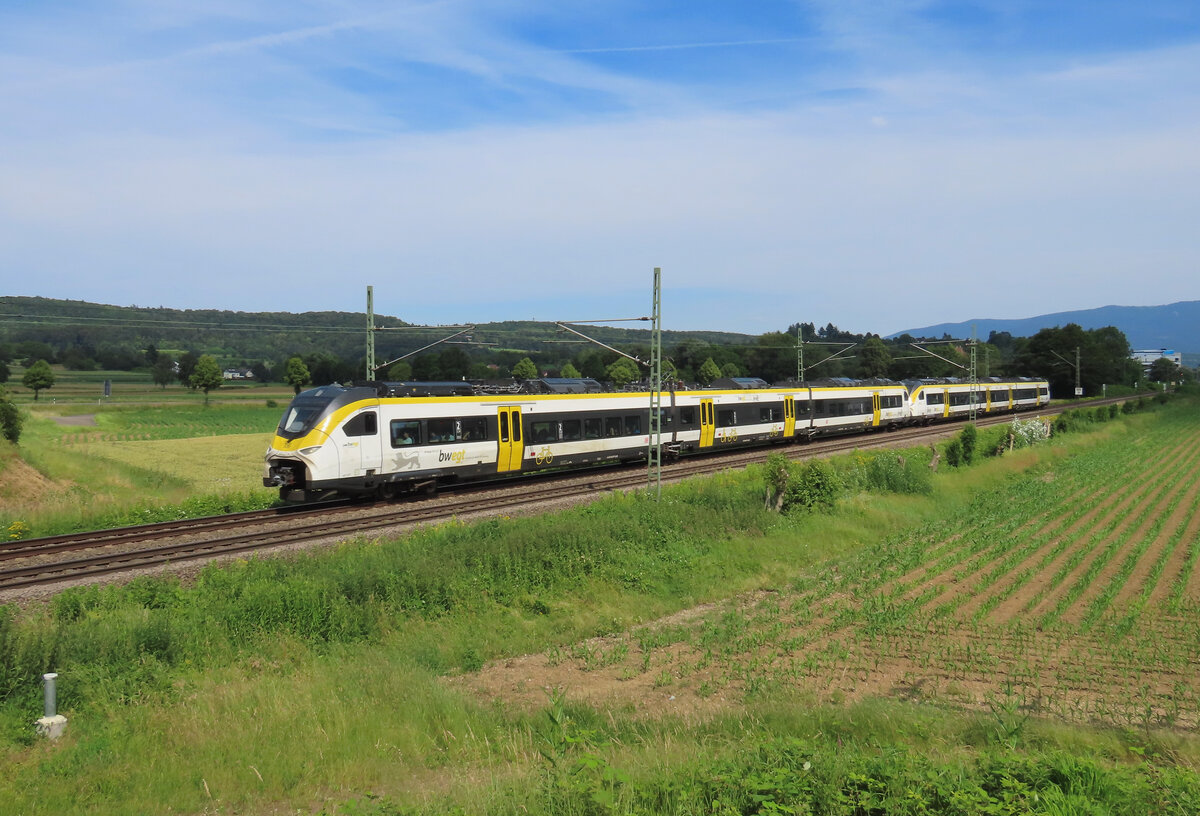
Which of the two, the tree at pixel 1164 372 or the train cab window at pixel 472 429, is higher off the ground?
the tree at pixel 1164 372

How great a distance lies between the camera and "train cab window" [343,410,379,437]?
74.1 ft

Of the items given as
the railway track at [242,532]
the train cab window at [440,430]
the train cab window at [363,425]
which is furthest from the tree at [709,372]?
the train cab window at [363,425]

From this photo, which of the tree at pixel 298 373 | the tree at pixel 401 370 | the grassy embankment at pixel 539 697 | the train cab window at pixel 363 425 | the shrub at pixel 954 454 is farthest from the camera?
the tree at pixel 401 370

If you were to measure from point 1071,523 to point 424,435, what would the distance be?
65.8 feet

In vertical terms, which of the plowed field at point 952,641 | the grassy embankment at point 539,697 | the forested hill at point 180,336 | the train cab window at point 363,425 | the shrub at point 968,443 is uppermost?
the forested hill at point 180,336

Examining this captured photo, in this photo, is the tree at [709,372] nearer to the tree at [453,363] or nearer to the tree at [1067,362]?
the tree at [453,363]

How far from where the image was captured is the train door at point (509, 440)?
89.9 ft

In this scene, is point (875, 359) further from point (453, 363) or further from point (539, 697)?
point (539, 697)

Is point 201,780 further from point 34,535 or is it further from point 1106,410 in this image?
point 1106,410

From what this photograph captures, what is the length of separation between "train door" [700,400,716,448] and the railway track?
6806 mm

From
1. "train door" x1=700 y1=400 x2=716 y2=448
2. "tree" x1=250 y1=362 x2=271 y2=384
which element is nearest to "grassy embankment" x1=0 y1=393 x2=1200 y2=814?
"train door" x1=700 y1=400 x2=716 y2=448

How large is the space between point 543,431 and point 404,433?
616cm

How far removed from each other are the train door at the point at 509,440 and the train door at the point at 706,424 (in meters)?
11.3

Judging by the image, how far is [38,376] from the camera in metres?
95.0
